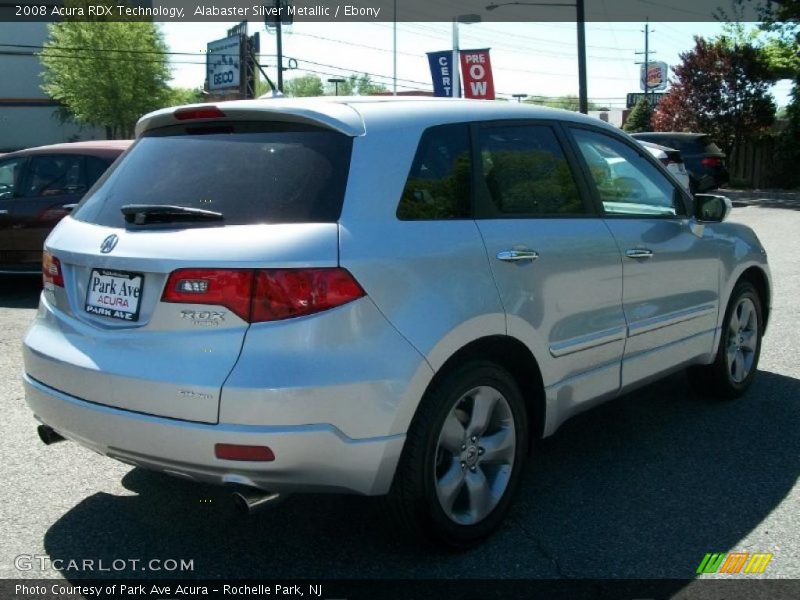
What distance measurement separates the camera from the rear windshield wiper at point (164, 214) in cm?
313

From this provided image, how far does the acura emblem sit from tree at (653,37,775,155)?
1178 inches

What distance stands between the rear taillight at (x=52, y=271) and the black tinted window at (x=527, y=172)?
182cm

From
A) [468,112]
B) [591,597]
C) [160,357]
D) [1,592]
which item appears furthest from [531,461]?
[1,592]

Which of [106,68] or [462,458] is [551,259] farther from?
[106,68]

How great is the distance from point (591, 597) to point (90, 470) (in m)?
2.55

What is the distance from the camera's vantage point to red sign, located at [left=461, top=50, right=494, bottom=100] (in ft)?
76.5

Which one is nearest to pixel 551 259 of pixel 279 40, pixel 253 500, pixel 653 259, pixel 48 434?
pixel 653 259

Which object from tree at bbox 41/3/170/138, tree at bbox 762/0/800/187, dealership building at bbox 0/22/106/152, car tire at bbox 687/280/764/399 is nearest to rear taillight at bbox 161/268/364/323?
car tire at bbox 687/280/764/399

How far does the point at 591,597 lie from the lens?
3.13 meters

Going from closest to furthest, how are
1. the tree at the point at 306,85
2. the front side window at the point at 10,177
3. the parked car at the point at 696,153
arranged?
the front side window at the point at 10,177 → the parked car at the point at 696,153 → the tree at the point at 306,85

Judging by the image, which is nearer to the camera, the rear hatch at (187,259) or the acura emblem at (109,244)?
the rear hatch at (187,259)

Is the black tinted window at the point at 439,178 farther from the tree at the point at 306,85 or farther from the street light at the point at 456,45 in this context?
the tree at the point at 306,85

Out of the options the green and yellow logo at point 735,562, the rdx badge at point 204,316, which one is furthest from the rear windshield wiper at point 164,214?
the green and yellow logo at point 735,562

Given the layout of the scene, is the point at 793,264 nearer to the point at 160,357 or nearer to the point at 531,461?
the point at 531,461
